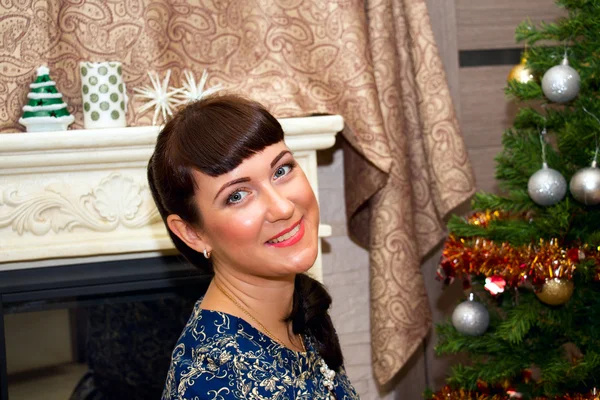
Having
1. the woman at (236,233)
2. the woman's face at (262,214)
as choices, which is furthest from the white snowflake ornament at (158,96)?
the woman's face at (262,214)

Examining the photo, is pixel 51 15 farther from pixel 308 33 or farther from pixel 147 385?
pixel 147 385

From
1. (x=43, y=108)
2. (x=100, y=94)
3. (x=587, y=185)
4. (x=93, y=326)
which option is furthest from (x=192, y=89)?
(x=587, y=185)

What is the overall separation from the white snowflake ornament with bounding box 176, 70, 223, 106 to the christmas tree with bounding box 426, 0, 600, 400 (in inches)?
31.8

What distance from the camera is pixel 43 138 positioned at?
6.56 feet

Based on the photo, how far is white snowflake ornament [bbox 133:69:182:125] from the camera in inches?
87.3

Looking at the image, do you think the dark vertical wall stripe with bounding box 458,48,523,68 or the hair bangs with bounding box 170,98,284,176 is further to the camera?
the dark vertical wall stripe with bounding box 458,48,523,68

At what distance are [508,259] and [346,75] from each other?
813 millimetres

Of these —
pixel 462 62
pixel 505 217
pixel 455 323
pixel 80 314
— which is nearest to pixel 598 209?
pixel 505 217

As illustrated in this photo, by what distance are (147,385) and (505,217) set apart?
3.91 ft

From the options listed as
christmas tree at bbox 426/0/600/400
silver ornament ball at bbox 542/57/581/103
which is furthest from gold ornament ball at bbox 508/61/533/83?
silver ornament ball at bbox 542/57/581/103

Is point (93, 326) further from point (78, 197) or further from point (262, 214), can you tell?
point (262, 214)

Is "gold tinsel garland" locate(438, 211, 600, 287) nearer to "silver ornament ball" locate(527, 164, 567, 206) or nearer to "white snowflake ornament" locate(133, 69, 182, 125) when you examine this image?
"silver ornament ball" locate(527, 164, 567, 206)

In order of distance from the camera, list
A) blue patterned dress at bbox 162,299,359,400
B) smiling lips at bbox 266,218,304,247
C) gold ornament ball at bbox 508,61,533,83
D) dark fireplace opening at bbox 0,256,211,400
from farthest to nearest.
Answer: dark fireplace opening at bbox 0,256,211,400 < gold ornament ball at bbox 508,61,533,83 < smiling lips at bbox 266,218,304,247 < blue patterned dress at bbox 162,299,359,400

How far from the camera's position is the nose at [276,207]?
1.40 meters
